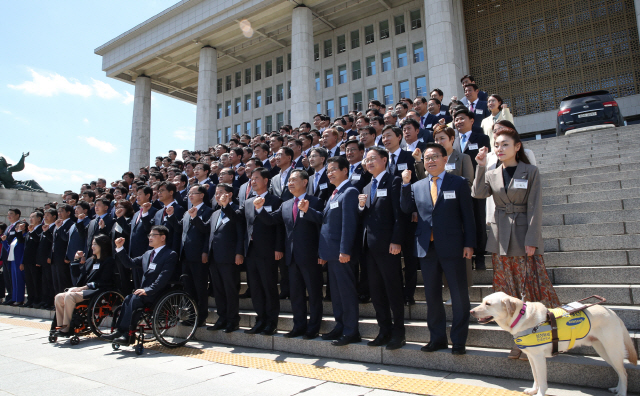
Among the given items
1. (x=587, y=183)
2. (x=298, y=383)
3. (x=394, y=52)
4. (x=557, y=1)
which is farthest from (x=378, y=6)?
(x=298, y=383)

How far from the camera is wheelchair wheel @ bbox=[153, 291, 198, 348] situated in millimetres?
6000

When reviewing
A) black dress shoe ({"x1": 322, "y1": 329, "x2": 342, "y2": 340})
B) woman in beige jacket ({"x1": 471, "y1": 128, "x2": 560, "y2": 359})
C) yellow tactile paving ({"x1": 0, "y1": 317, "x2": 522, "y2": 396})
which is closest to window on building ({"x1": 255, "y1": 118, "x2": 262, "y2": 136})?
yellow tactile paving ({"x1": 0, "y1": 317, "x2": 522, "y2": 396})

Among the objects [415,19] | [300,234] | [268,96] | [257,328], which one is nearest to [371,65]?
[415,19]

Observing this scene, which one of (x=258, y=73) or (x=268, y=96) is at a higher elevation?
(x=258, y=73)

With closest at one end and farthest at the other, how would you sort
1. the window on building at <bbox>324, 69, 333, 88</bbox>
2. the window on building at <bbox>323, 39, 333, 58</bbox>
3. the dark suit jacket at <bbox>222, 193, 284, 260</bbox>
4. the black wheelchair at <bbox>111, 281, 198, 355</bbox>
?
the black wheelchair at <bbox>111, 281, 198, 355</bbox> < the dark suit jacket at <bbox>222, 193, 284, 260</bbox> < the window on building at <bbox>324, 69, 333, 88</bbox> < the window on building at <bbox>323, 39, 333, 58</bbox>

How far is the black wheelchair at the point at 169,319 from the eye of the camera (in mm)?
5931

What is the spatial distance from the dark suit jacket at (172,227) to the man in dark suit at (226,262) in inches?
36.0

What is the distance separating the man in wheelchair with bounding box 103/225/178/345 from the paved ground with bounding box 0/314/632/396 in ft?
1.16

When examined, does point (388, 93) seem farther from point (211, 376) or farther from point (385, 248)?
point (211, 376)

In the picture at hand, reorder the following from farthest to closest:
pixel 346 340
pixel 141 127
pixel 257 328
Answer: pixel 141 127, pixel 257 328, pixel 346 340

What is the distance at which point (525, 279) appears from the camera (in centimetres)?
408

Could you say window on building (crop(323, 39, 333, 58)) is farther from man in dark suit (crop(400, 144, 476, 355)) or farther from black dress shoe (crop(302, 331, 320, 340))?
black dress shoe (crop(302, 331, 320, 340))

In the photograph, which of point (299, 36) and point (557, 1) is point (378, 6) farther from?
point (557, 1)

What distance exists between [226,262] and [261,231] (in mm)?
788
